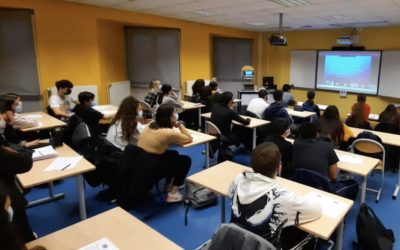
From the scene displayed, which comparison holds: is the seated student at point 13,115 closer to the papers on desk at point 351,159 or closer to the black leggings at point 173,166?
the black leggings at point 173,166

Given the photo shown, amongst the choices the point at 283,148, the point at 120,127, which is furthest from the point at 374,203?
the point at 120,127

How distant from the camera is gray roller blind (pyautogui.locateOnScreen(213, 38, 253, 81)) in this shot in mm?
9859

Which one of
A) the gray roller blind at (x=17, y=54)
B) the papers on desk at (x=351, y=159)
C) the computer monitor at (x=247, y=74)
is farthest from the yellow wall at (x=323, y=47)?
the gray roller blind at (x=17, y=54)

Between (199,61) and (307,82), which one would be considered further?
(307,82)

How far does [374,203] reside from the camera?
3.65m

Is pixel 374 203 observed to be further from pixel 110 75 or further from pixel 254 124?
pixel 110 75

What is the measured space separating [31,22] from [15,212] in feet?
15.0

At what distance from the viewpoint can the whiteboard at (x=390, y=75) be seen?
7875 millimetres

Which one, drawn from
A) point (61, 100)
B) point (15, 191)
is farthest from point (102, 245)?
point (61, 100)

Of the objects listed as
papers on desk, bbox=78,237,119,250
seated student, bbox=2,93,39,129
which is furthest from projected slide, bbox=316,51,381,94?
papers on desk, bbox=78,237,119,250

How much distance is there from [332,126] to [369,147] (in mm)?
509

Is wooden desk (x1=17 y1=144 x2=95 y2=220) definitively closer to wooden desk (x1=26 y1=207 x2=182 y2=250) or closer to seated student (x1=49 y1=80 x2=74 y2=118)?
wooden desk (x1=26 y1=207 x2=182 y2=250)

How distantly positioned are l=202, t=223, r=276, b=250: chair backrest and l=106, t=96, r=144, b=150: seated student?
234 cm

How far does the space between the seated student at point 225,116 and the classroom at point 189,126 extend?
0.02m
